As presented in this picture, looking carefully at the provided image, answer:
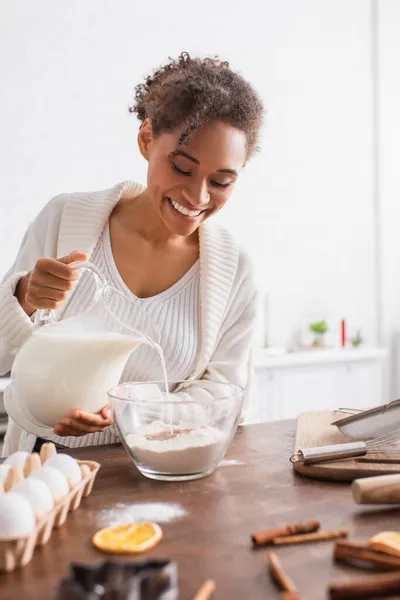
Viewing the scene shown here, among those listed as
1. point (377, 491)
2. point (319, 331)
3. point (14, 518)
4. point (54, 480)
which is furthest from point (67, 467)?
point (319, 331)

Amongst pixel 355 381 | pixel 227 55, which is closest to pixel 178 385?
pixel 355 381

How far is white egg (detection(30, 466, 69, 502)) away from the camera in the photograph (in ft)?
2.74

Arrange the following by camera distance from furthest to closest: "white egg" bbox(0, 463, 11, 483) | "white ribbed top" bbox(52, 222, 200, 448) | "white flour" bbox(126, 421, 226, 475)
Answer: "white ribbed top" bbox(52, 222, 200, 448), "white flour" bbox(126, 421, 226, 475), "white egg" bbox(0, 463, 11, 483)

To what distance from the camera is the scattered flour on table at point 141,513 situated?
2.86 feet

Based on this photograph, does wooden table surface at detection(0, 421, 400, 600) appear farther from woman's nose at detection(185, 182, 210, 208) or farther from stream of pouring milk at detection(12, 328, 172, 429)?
woman's nose at detection(185, 182, 210, 208)

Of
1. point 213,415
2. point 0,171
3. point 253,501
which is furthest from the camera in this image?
point 0,171

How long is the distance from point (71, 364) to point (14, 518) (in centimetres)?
42

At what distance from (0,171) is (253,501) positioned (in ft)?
7.83

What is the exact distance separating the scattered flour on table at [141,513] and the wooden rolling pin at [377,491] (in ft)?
0.74

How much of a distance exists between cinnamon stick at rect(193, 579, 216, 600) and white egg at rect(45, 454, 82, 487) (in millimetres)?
272

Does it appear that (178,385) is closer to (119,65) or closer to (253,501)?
(253,501)

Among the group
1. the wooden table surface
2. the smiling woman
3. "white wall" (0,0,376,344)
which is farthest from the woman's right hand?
"white wall" (0,0,376,344)

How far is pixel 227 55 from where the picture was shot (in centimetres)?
352

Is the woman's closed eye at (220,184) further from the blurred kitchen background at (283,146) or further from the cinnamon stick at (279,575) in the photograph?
the blurred kitchen background at (283,146)
